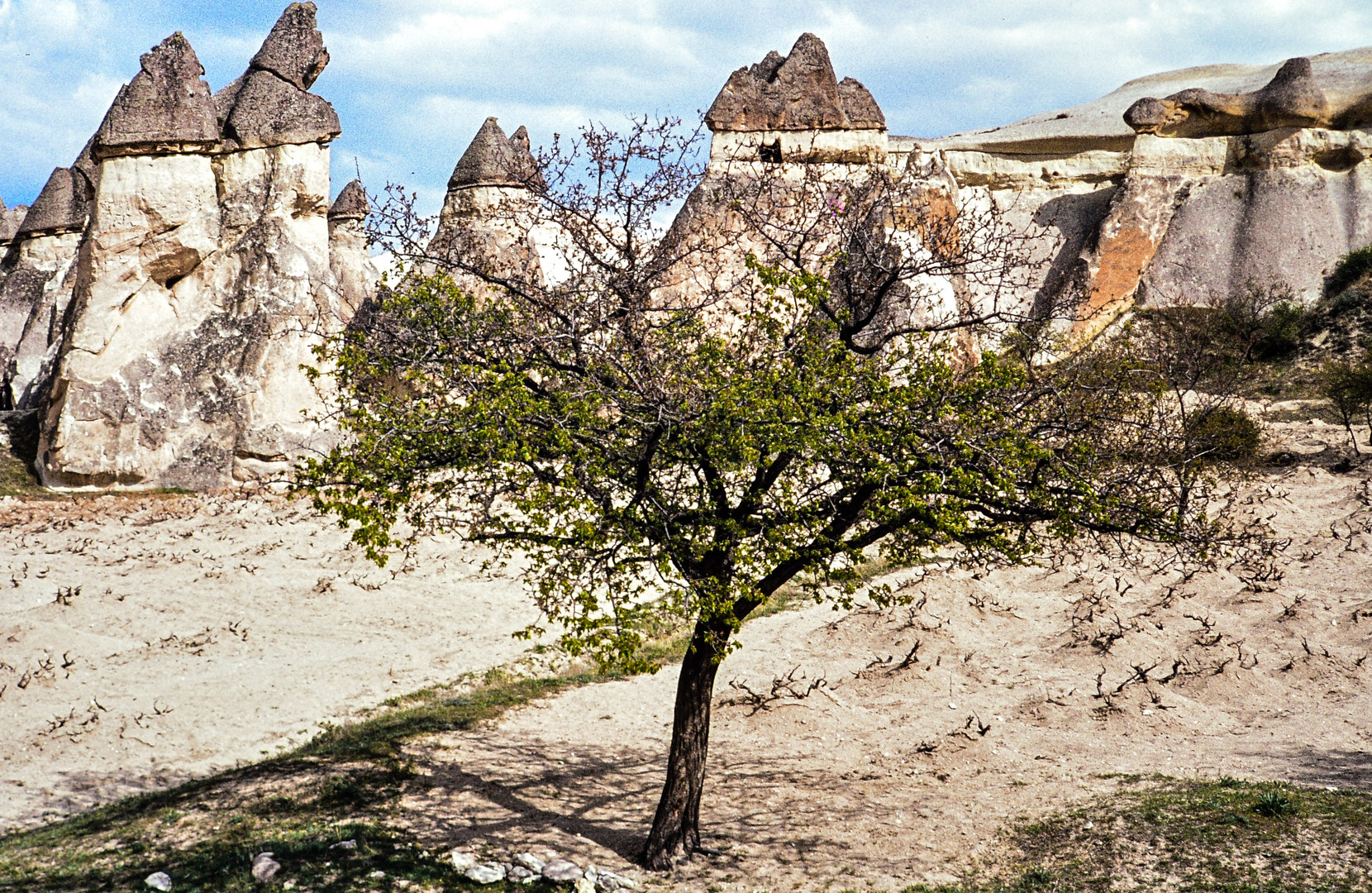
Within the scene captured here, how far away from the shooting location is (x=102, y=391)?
1945 cm

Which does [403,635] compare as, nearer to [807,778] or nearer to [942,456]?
[807,778]

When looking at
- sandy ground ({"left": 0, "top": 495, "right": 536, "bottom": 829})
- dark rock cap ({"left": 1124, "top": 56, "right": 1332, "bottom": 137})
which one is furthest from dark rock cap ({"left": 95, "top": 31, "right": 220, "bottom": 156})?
dark rock cap ({"left": 1124, "top": 56, "right": 1332, "bottom": 137})

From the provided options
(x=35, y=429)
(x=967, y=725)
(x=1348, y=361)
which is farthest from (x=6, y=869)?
(x=1348, y=361)

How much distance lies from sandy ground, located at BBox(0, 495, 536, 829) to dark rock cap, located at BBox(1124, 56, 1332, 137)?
28451 millimetres

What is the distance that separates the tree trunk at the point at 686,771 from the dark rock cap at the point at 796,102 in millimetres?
17758

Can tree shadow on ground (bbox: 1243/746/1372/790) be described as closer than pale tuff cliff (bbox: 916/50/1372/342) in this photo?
Yes

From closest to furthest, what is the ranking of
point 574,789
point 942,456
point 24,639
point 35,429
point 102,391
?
point 942,456
point 574,789
point 24,639
point 102,391
point 35,429

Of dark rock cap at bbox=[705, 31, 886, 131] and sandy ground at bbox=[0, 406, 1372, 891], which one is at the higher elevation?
dark rock cap at bbox=[705, 31, 886, 131]

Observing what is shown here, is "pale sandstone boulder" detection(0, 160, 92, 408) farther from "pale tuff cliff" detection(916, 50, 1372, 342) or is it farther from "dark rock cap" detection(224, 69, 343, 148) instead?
"pale tuff cliff" detection(916, 50, 1372, 342)

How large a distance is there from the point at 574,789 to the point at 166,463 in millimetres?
14940

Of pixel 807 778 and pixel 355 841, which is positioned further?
pixel 807 778

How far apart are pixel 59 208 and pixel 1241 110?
1423 inches

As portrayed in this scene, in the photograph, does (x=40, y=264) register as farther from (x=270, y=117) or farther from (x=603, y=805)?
(x=603, y=805)

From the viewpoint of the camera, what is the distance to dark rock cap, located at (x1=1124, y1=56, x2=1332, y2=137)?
1259 inches
